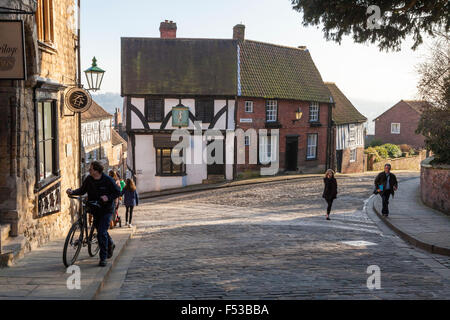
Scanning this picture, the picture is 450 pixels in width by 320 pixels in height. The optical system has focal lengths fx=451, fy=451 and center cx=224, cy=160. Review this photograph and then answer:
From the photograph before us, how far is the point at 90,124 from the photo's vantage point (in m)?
39.6

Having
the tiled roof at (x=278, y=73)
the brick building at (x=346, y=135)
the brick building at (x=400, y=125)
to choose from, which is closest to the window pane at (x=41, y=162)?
the tiled roof at (x=278, y=73)

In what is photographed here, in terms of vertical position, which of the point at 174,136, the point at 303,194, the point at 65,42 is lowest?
the point at 303,194

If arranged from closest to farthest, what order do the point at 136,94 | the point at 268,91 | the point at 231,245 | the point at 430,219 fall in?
the point at 231,245 → the point at 430,219 → the point at 136,94 → the point at 268,91

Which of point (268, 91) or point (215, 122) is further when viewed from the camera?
point (268, 91)

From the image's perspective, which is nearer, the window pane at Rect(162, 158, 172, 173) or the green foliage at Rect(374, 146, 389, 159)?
the window pane at Rect(162, 158, 172, 173)

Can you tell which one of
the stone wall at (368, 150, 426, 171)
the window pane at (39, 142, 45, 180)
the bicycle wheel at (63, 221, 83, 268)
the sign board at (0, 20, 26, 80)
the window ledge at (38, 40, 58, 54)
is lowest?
the stone wall at (368, 150, 426, 171)

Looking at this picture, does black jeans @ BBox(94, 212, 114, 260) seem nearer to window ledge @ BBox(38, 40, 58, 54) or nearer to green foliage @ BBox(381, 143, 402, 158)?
window ledge @ BBox(38, 40, 58, 54)

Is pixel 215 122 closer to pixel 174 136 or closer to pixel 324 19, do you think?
pixel 174 136

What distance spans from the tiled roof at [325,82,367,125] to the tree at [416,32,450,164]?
A: 17340 mm

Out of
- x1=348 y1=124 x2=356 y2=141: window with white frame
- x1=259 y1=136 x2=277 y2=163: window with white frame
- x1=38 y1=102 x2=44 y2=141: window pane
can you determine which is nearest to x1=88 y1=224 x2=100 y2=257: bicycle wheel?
x1=38 y1=102 x2=44 y2=141: window pane

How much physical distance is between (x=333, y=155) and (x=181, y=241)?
26.1m

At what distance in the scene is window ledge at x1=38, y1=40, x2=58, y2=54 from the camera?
356 inches

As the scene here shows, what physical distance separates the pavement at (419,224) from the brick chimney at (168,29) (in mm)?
18114
